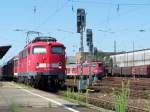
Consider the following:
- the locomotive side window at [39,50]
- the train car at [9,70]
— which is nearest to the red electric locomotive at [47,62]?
the locomotive side window at [39,50]

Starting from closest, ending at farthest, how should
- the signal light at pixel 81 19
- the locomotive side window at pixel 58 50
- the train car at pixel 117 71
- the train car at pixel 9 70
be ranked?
the signal light at pixel 81 19, the locomotive side window at pixel 58 50, the train car at pixel 9 70, the train car at pixel 117 71

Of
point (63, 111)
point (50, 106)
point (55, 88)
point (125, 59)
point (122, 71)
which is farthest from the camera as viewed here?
point (125, 59)

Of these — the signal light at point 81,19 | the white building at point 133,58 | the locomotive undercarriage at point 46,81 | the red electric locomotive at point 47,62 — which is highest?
the white building at point 133,58

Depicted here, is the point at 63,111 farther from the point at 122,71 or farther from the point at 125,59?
the point at 125,59

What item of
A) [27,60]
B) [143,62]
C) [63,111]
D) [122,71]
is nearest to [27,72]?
[27,60]

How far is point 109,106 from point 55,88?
1683cm

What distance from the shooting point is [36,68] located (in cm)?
3653

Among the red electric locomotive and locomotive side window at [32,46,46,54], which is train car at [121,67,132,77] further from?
locomotive side window at [32,46,46,54]

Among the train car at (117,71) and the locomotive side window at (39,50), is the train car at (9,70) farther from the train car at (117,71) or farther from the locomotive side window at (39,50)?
the locomotive side window at (39,50)

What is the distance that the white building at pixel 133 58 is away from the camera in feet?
341

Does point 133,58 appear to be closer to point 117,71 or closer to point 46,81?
point 117,71

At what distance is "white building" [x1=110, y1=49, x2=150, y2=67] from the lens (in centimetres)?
10402

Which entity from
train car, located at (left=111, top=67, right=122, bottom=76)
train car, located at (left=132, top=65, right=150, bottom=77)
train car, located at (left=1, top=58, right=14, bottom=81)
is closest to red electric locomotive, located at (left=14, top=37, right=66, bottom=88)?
train car, located at (left=1, top=58, right=14, bottom=81)

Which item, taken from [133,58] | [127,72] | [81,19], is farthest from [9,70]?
[133,58]
